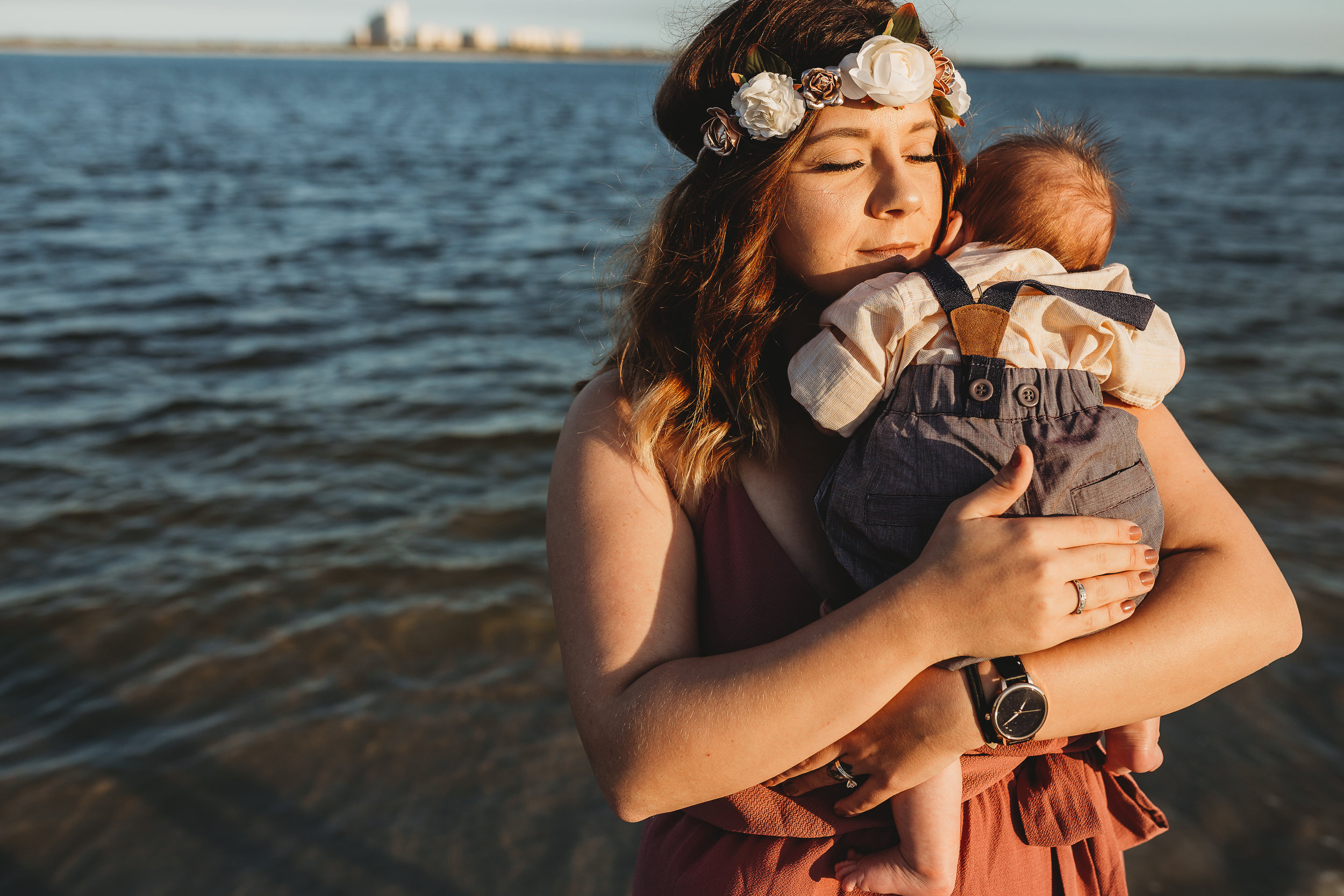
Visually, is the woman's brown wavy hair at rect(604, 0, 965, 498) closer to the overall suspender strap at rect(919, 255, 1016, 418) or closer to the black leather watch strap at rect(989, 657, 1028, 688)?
the overall suspender strap at rect(919, 255, 1016, 418)

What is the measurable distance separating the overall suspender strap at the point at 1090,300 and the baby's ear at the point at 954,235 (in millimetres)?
318

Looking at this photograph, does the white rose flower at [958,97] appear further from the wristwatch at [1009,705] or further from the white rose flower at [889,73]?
the wristwatch at [1009,705]

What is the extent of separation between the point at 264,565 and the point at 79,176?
55.6 feet

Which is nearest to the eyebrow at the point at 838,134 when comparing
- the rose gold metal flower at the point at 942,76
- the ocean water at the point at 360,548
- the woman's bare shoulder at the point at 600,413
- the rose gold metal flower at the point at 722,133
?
the rose gold metal flower at the point at 722,133

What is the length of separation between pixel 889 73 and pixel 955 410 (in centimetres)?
66

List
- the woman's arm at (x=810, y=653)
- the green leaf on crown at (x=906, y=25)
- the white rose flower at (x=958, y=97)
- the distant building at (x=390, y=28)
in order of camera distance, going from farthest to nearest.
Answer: the distant building at (x=390, y=28) → the white rose flower at (x=958, y=97) → the green leaf on crown at (x=906, y=25) → the woman's arm at (x=810, y=653)

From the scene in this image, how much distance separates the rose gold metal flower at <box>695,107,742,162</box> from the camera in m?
1.70

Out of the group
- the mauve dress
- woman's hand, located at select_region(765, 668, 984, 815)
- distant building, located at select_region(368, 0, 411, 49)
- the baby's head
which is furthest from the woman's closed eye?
distant building, located at select_region(368, 0, 411, 49)

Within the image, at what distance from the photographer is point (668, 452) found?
1.67 meters

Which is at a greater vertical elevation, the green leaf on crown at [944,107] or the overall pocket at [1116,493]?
the green leaf on crown at [944,107]

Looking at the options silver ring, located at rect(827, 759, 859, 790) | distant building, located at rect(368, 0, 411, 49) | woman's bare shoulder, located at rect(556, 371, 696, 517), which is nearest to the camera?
silver ring, located at rect(827, 759, 859, 790)

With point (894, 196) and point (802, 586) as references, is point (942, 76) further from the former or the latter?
point (802, 586)

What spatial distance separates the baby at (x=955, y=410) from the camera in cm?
143

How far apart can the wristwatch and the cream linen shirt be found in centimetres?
46
